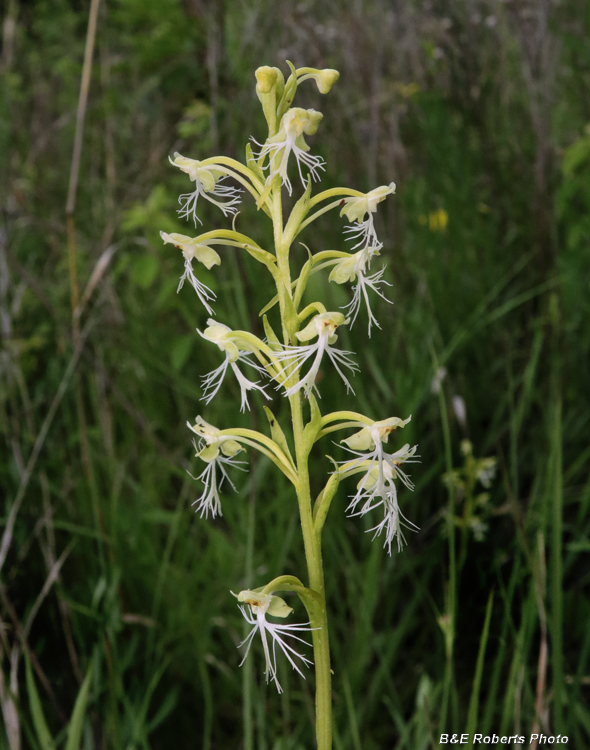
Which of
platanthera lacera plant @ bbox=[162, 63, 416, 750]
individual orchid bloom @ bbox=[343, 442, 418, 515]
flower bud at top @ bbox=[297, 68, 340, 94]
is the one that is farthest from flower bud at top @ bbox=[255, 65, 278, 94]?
individual orchid bloom @ bbox=[343, 442, 418, 515]

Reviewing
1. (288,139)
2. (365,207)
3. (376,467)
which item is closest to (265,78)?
(288,139)

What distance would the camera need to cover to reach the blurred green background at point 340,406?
1.59 meters

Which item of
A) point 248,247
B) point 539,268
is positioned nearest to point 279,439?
point 248,247

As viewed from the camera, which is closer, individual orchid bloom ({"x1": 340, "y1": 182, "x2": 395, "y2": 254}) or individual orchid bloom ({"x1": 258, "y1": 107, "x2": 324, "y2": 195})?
individual orchid bloom ({"x1": 258, "y1": 107, "x2": 324, "y2": 195})

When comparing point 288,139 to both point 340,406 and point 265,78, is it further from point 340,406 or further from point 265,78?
point 340,406

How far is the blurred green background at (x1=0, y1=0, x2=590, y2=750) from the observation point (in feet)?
5.22

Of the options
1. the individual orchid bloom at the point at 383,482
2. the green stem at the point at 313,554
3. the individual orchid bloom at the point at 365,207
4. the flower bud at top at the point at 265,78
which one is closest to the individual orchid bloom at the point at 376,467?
the individual orchid bloom at the point at 383,482

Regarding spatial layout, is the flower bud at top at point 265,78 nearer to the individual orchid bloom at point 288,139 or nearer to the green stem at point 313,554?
the individual orchid bloom at point 288,139

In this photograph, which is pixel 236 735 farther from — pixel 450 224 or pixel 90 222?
pixel 90 222

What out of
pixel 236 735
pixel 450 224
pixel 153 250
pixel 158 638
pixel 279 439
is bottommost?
pixel 236 735

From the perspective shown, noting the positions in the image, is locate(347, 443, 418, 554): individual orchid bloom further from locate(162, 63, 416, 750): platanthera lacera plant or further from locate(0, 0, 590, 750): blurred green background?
locate(0, 0, 590, 750): blurred green background

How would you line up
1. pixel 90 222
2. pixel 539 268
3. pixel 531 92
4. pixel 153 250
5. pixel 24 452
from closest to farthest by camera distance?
pixel 24 452 → pixel 153 250 → pixel 531 92 → pixel 539 268 → pixel 90 222

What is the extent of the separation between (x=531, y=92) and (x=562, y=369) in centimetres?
110

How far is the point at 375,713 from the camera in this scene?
71.8 inches
